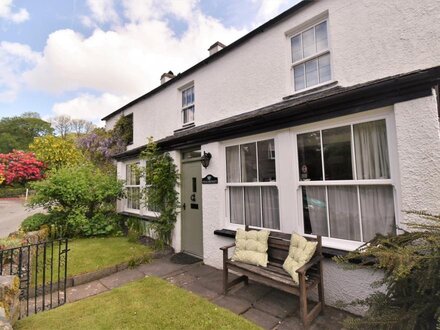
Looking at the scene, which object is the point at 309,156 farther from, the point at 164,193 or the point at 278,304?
the point at 164,193

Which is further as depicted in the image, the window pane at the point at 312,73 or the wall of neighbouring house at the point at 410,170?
the window pane at the point at 312,73

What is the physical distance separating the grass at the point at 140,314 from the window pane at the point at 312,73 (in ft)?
15.5

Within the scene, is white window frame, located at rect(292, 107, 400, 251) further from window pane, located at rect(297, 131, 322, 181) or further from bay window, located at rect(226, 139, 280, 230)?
bay window, located at rect(226, 139, 280, 230)

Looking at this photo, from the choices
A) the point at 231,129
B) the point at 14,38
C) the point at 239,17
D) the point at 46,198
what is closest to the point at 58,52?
the point at 14,38

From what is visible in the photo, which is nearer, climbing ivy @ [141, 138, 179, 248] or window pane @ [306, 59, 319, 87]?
window pane @ [306, 59, 319, 87]

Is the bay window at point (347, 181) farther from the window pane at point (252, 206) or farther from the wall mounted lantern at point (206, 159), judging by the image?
the wall mounted lantern at point (206, 159)

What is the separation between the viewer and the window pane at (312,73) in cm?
483

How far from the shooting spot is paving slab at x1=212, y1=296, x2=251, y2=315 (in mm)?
3773

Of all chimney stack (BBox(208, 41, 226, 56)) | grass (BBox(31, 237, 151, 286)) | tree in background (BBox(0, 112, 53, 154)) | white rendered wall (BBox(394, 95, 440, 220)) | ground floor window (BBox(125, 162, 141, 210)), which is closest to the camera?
white rendered wall (BBox(394, 95, 440, 220))

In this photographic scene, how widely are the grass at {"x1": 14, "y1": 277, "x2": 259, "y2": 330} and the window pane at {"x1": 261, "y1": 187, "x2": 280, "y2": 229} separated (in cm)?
196

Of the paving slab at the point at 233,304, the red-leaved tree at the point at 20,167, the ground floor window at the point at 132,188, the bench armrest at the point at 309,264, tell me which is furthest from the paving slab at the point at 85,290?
the red-leaved tree at the point at 20,167

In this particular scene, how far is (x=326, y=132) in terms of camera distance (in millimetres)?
4098

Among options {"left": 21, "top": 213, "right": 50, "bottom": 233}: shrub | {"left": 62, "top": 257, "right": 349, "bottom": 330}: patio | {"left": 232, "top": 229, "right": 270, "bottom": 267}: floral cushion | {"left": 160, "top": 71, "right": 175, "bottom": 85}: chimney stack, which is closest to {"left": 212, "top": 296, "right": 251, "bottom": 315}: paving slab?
{"left": 62, "top": 257, "right": 349, "bottom": 330}: patio

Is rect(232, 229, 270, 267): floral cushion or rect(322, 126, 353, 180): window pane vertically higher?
rect(322, 126, 353, 180): window pane
